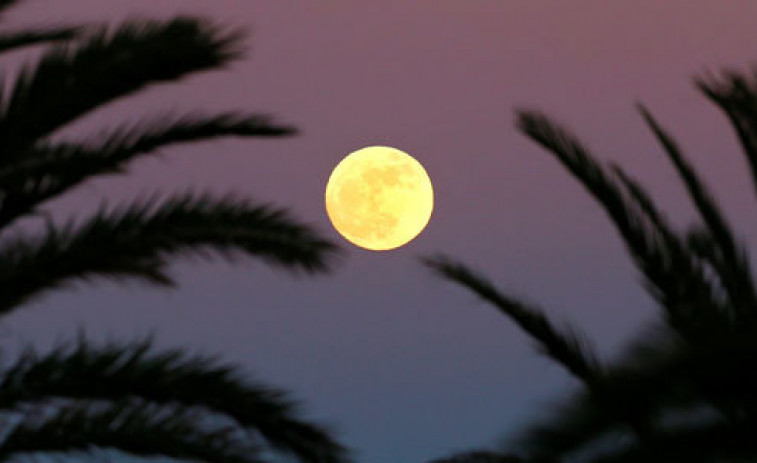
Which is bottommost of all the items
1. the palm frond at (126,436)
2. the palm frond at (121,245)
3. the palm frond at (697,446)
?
the palm frond at (697,446)

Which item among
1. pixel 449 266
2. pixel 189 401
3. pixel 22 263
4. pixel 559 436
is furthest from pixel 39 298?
pixel 559 436

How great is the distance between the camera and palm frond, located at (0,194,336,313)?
352 inches

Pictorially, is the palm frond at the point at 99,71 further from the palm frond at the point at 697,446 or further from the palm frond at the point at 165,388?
the palm frond at the point at 697,446

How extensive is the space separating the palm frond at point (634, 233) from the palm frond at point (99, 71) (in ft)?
6.41

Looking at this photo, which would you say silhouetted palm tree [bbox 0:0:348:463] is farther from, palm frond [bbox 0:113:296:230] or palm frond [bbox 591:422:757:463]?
palm frond [bbox 591:422:757:463]

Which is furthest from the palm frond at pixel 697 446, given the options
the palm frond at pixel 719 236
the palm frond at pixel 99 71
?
the palm frond at pixel 99 71

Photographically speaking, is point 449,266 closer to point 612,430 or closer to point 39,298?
point 39,298

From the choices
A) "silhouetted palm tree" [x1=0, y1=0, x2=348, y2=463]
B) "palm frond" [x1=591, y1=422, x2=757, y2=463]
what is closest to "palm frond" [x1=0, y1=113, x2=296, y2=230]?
"silhouetted palm tree" [x1=0, y1=0, x2=348, y2=463]

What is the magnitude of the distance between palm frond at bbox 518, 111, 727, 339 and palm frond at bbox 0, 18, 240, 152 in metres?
1.95

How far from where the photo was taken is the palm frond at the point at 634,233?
8711 millimetres

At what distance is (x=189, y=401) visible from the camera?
30.4 ft

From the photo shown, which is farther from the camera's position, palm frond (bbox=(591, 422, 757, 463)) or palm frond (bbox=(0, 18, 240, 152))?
palm frond (bbox=(0, 18, 240, 152))

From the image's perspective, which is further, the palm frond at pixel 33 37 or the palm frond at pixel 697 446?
the palm frond at pixel 33 37

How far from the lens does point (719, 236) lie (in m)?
8.91
